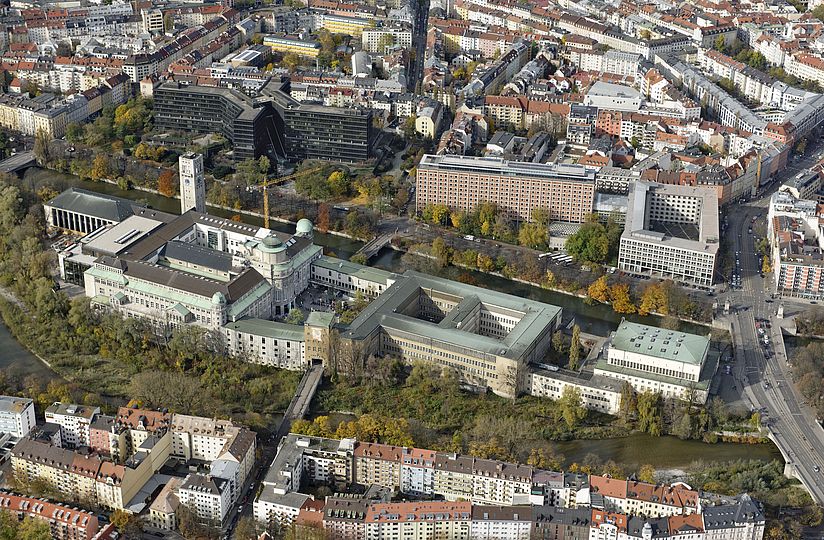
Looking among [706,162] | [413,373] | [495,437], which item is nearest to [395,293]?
[413,373]

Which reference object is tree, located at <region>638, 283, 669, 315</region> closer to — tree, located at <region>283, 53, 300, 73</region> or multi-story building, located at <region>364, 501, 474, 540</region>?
multi-story building, located at <region>364, 501, 474, 540</region>

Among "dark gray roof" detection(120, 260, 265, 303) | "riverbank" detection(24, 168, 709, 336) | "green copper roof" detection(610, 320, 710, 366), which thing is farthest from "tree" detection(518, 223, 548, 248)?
"dark gray roof" detection(120, 260, 265, 303)

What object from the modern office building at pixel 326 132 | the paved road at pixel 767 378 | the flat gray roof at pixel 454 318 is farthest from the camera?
the modern office building at pixel 326 132

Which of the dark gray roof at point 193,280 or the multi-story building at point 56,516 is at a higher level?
the dark gray roof at point 193,280

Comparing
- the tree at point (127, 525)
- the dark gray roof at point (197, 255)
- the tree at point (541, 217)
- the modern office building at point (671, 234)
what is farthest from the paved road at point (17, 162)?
the tree at point (127, 525)

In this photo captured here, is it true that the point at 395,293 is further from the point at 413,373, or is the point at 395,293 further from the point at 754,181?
the point at 754,181

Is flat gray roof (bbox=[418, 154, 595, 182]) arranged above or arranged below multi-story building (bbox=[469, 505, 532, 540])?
above

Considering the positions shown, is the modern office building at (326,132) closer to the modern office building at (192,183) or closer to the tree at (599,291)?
the modern office building at (192,183)

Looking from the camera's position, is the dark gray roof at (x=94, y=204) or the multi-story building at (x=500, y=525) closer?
the multi-story building at (x=500, y=525)
